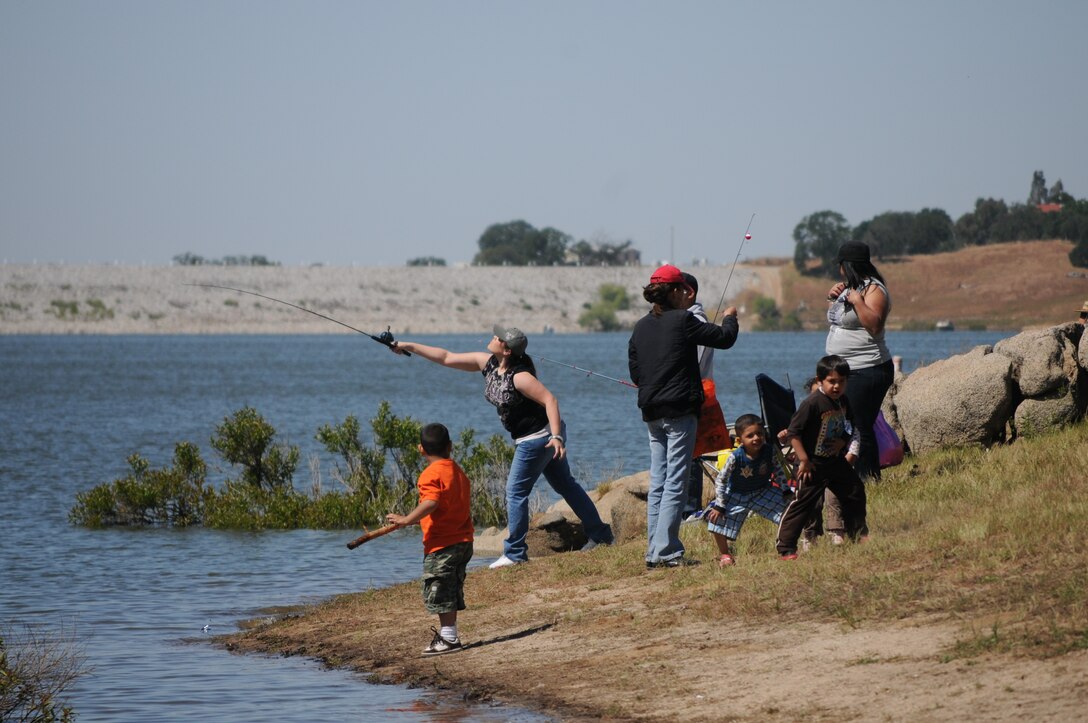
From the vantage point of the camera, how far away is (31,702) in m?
7.67

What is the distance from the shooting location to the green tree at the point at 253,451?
65.9 feet

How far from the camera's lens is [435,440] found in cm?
855

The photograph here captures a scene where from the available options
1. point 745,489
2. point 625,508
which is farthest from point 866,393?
point 625,508

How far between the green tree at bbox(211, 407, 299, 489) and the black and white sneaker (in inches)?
455

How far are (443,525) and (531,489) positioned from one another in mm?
2384

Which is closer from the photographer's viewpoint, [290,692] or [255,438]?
[290,692]

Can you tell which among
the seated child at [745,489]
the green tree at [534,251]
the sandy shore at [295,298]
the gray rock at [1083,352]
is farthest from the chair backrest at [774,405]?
the green tree at [534,251]

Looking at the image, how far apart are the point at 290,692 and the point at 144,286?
160940 millimetres

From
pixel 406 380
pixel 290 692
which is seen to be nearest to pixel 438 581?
pixel 290 692

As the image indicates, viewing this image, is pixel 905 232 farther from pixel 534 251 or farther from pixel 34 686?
pixel 34 686

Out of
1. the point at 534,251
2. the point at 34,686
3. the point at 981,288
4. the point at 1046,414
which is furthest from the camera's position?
the point at 534,251

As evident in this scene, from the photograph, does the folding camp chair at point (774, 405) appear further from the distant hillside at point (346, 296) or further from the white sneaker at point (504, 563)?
the distant hillside at point (346, 296)

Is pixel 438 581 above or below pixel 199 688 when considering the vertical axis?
above

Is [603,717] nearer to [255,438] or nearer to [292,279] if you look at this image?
[255,438]
